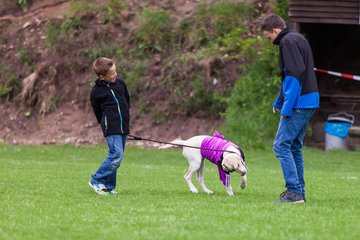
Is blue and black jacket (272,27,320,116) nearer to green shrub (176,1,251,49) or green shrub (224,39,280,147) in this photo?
green shrub (224,39,280,147)

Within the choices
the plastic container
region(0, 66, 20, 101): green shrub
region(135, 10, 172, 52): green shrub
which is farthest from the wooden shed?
region(0, 66, 20, 101): green shrub

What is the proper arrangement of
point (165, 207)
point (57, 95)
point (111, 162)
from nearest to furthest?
point (165, 207) < point (111, 162) < point (57, 95)

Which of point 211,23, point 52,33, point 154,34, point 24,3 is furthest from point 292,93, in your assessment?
point 24,3

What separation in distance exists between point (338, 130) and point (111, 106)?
13.1 m

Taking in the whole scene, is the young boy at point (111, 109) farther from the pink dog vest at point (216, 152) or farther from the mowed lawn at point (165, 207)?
the pink dog vest at point (216, 152)

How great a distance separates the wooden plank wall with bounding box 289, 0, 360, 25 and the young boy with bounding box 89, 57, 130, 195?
477 inches

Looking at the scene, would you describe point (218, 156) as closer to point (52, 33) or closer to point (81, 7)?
point (52, 33)

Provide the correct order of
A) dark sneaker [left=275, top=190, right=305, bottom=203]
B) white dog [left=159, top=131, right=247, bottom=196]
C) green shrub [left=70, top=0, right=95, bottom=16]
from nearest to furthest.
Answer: dark sneaker [left=275, top=190, right=305, bottom=203] < white dog [left=159, top=131, right=247, bottom=196] < green shrub [left=70, top=0, right=95, bottom=16]

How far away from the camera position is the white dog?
36.6 ft

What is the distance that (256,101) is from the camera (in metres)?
24.8

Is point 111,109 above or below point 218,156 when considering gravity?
above

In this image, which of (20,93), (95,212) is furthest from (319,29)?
(95,212)

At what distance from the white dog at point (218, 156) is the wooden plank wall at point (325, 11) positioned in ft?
38.4

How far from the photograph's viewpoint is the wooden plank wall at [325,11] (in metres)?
22.8
